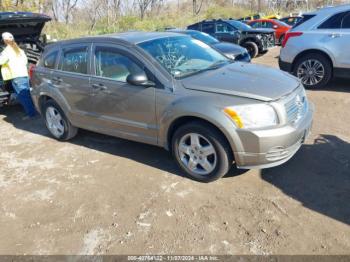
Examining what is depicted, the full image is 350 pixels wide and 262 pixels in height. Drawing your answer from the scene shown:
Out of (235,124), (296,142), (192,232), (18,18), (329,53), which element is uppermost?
(18,18)

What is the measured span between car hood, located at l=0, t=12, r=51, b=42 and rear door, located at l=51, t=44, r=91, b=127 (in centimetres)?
240

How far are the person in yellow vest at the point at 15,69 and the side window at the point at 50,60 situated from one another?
140 centimetres

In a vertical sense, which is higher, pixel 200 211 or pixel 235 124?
pixel 235 124

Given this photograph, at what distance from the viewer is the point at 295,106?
3.49 metres

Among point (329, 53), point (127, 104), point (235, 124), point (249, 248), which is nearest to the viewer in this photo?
point (249, 248)

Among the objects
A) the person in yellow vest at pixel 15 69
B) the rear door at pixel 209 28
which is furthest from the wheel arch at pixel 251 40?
the person in yellow vest at pixel 15 69

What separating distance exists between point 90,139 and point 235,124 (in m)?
2.92

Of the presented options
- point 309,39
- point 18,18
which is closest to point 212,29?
point 309,39

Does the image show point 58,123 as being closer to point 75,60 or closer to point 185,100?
point 75,60

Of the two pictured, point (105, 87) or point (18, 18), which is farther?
point (18, 18)

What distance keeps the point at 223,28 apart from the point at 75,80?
995 cm

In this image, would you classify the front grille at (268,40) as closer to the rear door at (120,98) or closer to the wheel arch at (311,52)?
the wheel arch at (311,52)

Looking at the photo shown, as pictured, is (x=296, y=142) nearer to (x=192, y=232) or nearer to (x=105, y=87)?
(x=192, y=232)

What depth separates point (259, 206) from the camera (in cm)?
329
